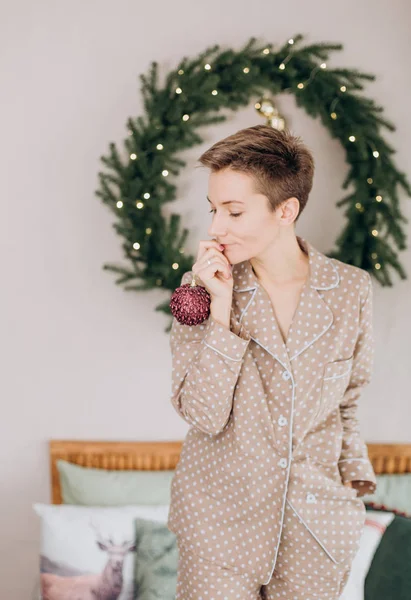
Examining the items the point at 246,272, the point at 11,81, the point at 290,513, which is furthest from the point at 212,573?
the point at 11,81

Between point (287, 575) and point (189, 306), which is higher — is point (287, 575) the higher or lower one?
the lower one

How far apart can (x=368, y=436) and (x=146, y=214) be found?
107 cm

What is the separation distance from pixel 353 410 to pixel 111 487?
938 mm

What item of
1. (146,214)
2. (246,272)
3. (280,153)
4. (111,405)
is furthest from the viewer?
(111,405)

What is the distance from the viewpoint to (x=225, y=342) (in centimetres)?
130

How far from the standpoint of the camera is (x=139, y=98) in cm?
207

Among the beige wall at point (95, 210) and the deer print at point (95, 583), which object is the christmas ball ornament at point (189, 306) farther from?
the deer print at point (95, 583)

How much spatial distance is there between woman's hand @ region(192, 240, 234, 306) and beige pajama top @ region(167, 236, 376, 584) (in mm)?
63

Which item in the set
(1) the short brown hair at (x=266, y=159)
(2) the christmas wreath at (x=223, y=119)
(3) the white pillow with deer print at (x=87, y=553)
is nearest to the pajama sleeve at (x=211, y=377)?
(1) the short brown hair at (x=266, y=159)

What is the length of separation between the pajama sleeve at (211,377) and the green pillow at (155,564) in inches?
30.0

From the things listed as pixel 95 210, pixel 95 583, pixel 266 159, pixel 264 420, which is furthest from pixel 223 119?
pixel 95 583

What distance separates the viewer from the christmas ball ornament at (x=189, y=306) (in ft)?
4.28

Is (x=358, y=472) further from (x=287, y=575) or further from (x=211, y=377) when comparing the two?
(x=211, y=377)

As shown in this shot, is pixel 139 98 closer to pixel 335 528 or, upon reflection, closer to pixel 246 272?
pixel 246 272
